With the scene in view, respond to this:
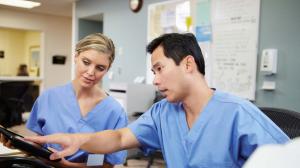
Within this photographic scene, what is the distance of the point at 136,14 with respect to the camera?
14.9ft

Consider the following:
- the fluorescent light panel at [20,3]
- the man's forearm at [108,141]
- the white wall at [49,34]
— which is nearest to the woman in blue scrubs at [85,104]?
the man's forearm at [108,141]

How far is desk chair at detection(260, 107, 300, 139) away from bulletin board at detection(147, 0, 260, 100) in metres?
1.98

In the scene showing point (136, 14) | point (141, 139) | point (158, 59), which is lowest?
point (141, 139)

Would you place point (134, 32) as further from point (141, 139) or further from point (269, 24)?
point (141, 139)

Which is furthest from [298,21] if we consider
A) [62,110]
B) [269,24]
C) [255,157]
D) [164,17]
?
[255,157]

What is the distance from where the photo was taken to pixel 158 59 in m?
1.17

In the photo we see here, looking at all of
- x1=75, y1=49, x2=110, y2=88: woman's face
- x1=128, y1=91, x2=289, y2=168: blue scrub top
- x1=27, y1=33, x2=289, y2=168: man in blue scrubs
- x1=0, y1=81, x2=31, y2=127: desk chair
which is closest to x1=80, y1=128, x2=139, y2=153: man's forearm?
x1=27, y1=33, x2=289, y2=168: man in blue scrubs

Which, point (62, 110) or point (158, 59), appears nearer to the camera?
point (158, 59)

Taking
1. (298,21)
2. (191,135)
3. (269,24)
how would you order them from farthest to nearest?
1. (269,24)
2. (298,21)
3. (191,135)

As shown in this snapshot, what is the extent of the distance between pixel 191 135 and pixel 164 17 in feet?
10.2

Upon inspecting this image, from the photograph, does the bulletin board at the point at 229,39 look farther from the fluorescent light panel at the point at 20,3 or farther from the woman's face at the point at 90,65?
the fluorescent light panel at the point at 20,3

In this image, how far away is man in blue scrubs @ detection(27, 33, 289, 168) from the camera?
40.4 inches

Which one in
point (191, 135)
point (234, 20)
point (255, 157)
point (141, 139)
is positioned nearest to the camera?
point (255, 157)

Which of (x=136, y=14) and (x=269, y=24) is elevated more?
(x=136, y=14)
